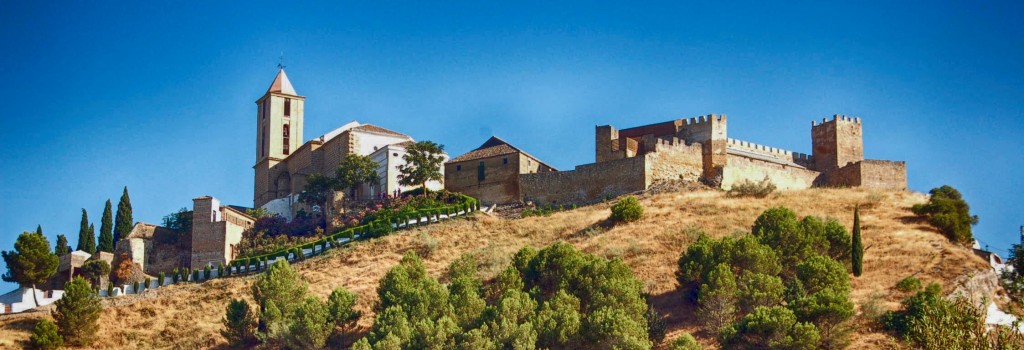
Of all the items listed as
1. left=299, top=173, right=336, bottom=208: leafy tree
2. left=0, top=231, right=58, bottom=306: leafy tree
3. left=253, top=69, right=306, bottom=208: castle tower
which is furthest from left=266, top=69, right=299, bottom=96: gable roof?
left=0, top=231, right=58, bottom=306: leafy tree

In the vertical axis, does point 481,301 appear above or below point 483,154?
below

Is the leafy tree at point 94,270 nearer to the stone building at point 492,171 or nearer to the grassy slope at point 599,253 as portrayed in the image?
the grassy slope at point 599,253

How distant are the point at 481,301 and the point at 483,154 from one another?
19.0m

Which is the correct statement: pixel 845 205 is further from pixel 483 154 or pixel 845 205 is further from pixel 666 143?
pixel 483 154

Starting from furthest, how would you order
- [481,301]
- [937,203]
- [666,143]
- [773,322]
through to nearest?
[666,143] → [937,203] → [481,301] → [773,322]

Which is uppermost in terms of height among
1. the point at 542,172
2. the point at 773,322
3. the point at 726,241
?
the point at 542,172

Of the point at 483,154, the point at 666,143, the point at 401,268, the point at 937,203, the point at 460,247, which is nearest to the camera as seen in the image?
the point at 401,268

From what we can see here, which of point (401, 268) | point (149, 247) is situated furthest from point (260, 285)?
point (149, 247)

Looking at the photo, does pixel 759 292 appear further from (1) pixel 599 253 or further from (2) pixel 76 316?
(2) pixel 76 316

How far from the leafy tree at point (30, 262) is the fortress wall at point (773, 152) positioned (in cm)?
2839

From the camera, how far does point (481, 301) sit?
39781 millimetres

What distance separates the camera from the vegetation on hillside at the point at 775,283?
35031mm

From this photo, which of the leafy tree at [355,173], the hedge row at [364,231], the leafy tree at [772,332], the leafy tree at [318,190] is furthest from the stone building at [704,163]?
the leafy tree at [772,332]

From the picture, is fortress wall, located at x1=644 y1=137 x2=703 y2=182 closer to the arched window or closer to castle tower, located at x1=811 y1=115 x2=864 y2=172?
castle tower, located at x1=811 y1=115 x2=864 y2=172
